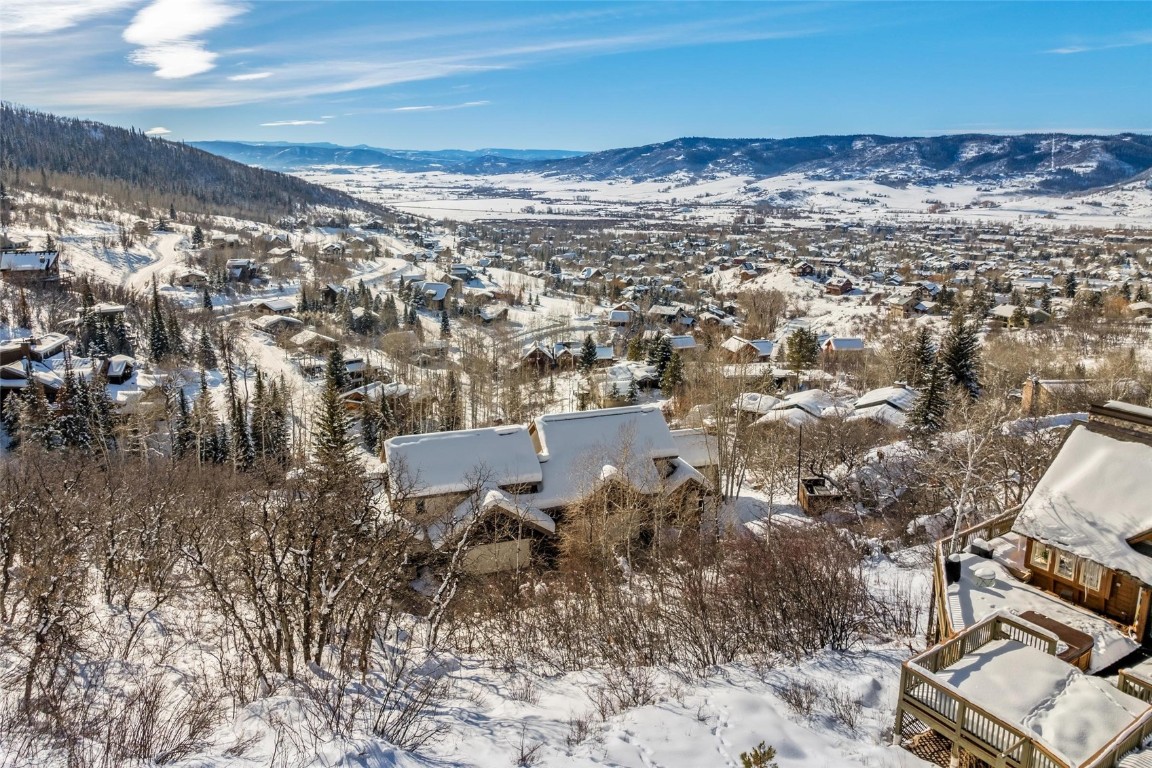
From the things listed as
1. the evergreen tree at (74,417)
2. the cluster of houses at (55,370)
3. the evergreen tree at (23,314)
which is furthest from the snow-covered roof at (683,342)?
the evergreen tree at (23,314)

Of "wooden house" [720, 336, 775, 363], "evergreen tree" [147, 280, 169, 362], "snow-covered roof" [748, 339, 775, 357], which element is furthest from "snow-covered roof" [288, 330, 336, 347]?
"snow-covered roof" [748, 339, 775, 357]

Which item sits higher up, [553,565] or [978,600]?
[978,600]

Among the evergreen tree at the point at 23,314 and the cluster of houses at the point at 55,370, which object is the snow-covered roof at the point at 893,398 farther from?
the evergreen tree at the point at 23,314

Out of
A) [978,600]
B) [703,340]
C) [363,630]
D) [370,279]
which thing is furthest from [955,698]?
[370,279]

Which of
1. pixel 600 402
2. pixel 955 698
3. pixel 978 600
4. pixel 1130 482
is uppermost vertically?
pixel 1130 482

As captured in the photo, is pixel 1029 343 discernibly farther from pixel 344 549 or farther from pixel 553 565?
pixel 344 549

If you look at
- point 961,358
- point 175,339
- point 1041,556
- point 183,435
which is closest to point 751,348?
point 961,358

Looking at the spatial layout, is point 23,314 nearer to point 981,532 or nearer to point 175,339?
point 175,339
